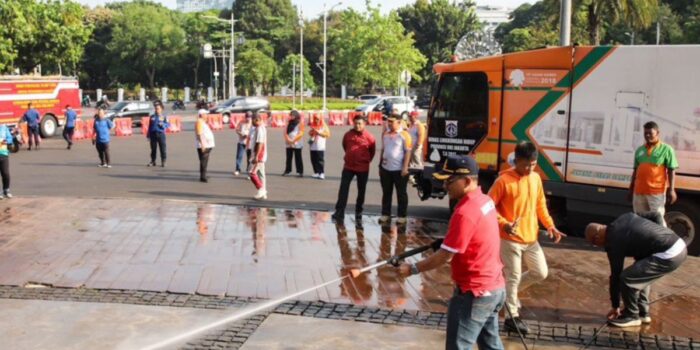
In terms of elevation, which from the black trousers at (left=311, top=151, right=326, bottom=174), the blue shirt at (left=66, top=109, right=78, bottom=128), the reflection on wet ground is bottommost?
the reflection on wet ground

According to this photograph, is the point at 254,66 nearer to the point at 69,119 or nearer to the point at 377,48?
the point at 377,48

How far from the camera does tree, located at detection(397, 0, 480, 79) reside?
7450 centimetres

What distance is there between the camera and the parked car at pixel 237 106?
3919 cm

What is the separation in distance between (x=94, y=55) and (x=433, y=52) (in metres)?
38.0

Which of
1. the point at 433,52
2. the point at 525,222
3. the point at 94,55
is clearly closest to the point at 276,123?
the point at 525,222

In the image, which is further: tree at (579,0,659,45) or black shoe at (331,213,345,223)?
tree at (579,0,659,45)

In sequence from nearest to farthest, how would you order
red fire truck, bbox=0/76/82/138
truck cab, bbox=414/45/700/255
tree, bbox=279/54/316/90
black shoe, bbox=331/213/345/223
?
truck cab, bbox=414/45/700/255 < black shoe, bbox=331/213/345/223 < red fire truck, bbox=0/76/82/138 < tree, bbox=279/54/316/90

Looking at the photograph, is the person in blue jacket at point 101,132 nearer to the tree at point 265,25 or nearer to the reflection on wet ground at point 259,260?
the reflection on wet ground at point 259,260

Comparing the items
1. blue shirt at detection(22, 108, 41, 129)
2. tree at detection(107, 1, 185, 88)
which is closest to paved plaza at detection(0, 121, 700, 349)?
blue shirt at detection(22, 108, 41, 129)

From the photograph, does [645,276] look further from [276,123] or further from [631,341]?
[276,123]

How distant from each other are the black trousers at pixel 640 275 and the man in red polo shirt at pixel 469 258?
217cm

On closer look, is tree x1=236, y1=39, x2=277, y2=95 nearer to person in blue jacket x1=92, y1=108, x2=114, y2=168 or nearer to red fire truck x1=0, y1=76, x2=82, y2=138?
red fire truck x1=0, y1=76, x2=82, y2=138

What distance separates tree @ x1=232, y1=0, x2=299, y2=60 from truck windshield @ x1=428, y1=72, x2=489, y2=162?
231 ft

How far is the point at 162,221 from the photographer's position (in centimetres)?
1122
